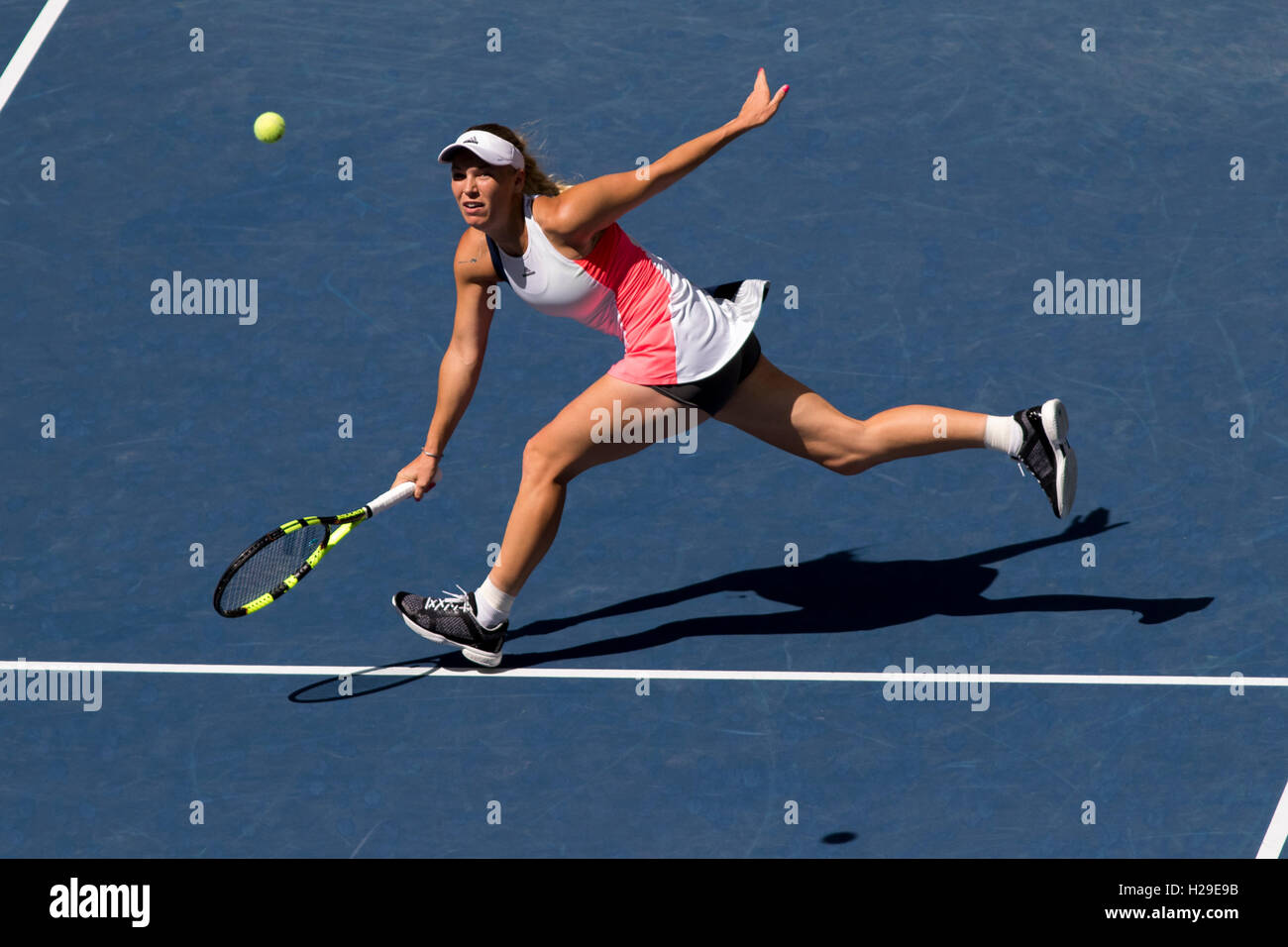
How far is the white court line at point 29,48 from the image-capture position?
1148cm

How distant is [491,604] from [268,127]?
3695 millimetres

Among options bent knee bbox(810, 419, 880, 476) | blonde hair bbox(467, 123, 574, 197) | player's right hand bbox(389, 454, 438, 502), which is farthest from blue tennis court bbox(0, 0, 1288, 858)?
blonde hair bbox(467, 123, 574, 197)

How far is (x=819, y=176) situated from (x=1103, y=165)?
1.48m

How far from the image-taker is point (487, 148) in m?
7.66

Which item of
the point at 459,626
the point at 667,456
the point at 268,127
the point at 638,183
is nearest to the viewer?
the point at 638,183

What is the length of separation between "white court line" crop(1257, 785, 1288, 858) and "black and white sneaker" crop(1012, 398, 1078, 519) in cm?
143

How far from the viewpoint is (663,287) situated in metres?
7.91

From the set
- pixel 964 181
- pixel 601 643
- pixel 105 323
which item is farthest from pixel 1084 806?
pixel 105 323

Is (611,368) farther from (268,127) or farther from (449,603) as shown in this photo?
(268,127)

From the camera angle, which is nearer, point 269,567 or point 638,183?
point 638,183

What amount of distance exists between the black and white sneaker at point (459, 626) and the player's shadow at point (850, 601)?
120 mm

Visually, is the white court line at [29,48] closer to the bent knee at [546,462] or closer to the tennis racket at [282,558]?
the tennis racket at [282,558]

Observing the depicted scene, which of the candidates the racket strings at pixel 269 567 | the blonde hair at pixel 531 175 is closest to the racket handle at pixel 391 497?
the racket strings at pixel 269 567

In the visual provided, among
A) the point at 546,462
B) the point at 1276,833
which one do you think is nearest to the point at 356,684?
the point at 546,462
